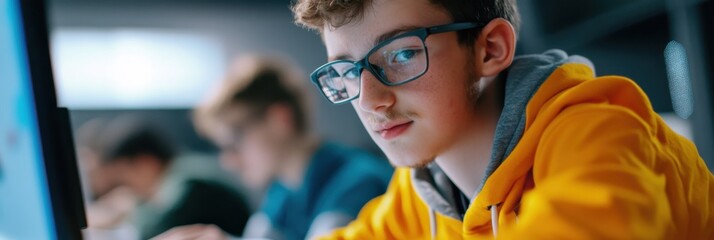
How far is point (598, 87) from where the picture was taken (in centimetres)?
75

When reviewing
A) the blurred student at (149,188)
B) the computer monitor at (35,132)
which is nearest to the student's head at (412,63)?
the computer monitor at (35,132)

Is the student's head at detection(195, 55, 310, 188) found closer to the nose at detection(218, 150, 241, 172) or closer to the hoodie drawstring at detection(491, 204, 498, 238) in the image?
the nose at detection(218, 150, 241, 172)

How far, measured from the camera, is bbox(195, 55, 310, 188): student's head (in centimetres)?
231

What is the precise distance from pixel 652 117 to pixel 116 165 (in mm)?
2544

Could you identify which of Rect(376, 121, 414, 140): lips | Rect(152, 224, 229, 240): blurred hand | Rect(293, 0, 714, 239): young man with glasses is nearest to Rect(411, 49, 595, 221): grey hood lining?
Rect(293, 0, 714, 239): young man with glasses

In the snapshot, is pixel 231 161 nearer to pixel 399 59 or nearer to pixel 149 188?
pixel 149 188

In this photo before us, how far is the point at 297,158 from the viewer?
2316 millimetres

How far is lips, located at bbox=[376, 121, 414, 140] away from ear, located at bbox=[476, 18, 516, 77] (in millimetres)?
130

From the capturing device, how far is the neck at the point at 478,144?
2.90ft

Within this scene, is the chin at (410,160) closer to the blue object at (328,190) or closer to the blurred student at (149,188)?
the blue object at (328,190)

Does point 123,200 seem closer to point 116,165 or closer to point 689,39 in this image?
point 116,165

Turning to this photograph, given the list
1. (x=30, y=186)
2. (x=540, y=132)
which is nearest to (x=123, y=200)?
(x=30, y=186)

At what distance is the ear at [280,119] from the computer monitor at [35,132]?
1.52 m

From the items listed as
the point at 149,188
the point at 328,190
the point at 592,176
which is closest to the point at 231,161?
the point at 149,188
